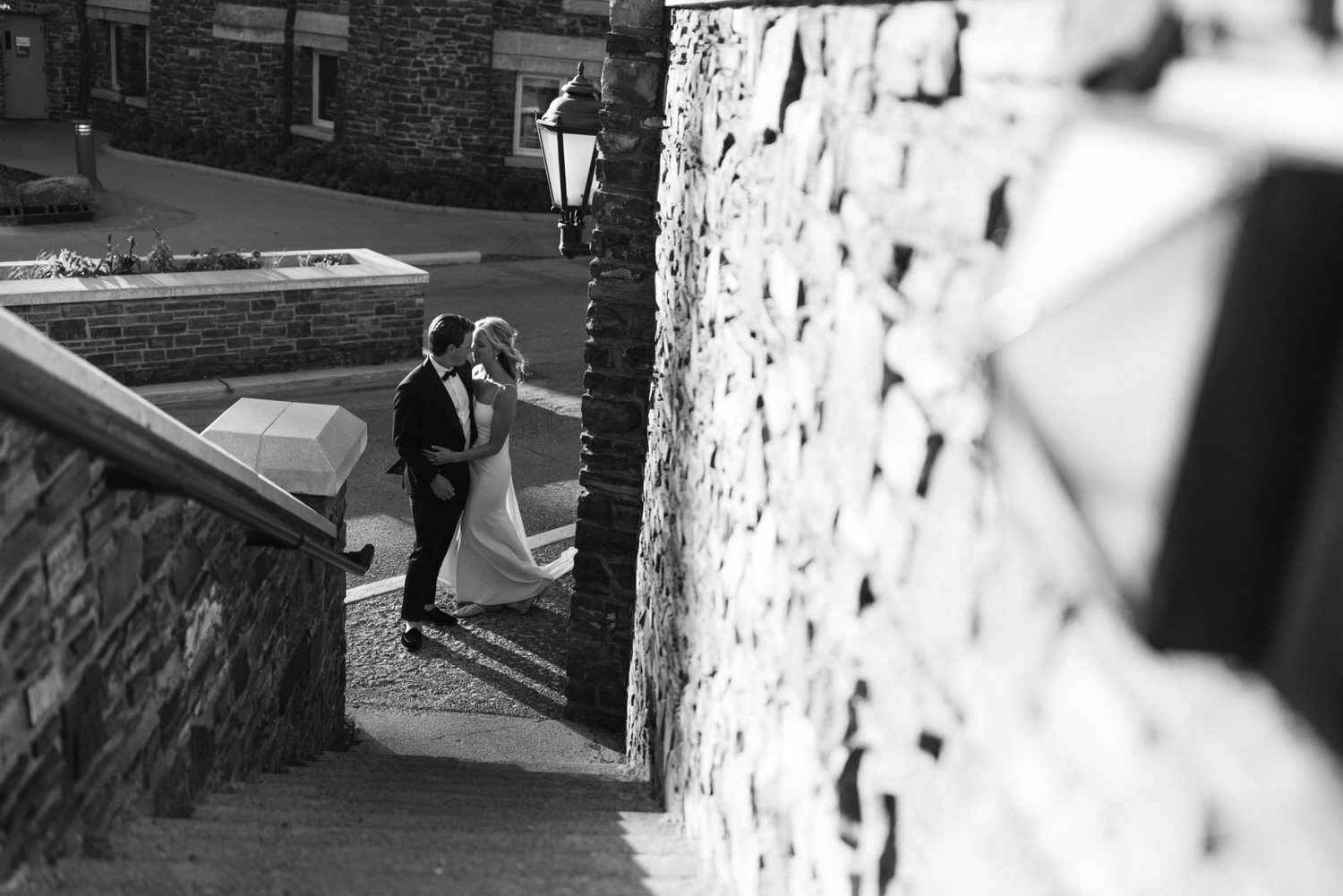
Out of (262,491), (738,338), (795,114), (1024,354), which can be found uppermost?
(795,114)

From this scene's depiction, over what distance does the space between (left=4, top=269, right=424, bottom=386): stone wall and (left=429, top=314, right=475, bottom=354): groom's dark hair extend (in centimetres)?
549

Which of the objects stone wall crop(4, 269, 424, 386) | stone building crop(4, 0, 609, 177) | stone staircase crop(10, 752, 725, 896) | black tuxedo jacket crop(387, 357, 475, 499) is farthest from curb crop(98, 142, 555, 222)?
stone staircase crop(10, 752, 725, 896)

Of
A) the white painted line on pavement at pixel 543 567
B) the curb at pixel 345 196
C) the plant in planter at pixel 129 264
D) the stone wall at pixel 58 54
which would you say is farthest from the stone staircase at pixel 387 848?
the stone wall at pixel 58 54

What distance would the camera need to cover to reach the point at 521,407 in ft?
38.9

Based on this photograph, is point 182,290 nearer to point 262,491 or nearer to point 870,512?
point 262,491

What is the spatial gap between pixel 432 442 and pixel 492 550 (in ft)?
3.02

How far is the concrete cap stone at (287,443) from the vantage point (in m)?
5.20

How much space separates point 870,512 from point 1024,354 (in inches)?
34.4

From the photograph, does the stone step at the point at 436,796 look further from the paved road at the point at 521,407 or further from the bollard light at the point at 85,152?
the bollard light at the point at 85,152

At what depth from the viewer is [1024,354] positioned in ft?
3.86

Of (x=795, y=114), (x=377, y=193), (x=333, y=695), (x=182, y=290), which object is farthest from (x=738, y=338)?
(x=377, y=193)

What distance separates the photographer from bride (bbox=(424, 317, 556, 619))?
282 inches

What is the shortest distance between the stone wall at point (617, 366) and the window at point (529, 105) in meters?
16.2

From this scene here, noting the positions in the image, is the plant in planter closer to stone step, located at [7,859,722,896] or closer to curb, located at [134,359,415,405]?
curb, located at [134,359,415,405]
